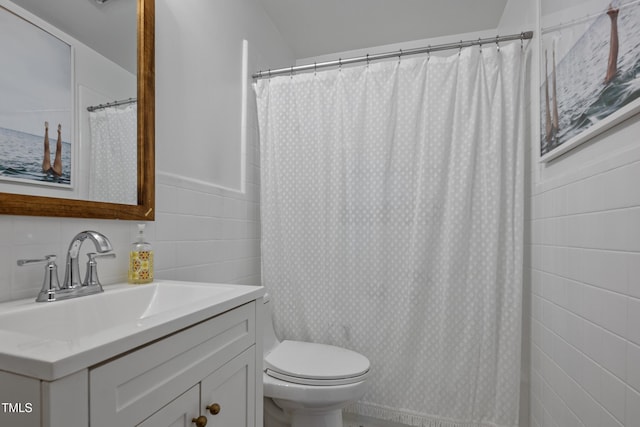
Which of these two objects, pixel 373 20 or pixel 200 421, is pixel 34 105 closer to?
pixel 200 421

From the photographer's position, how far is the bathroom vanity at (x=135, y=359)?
432mm

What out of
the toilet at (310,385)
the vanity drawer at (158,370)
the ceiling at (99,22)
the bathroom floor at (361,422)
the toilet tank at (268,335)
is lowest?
the bathroom floor at (361,422)

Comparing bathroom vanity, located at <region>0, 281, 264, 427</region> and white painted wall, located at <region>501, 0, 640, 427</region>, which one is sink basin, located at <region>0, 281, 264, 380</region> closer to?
bathroom vanity, located at <region>0, 281, 264, 427</region>

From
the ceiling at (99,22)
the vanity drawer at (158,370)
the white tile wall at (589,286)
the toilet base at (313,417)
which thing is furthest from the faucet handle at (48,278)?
the white tile wall at (589,286)

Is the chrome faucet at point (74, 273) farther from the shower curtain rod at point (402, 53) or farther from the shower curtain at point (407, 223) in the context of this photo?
the shower curtain rod at point (402, 53)

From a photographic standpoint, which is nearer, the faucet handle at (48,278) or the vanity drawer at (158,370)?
the vanity drawer at (158,370)

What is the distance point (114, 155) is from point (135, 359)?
0.74 meters

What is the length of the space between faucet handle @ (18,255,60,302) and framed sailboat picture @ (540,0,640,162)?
1.38 m

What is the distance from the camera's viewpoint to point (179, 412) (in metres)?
0.66

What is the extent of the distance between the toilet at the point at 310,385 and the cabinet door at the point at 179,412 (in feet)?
2.16

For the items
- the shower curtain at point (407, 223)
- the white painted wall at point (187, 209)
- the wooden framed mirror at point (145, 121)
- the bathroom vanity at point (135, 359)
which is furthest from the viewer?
the shower curtain at point (407, 223)

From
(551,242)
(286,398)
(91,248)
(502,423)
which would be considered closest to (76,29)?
(91,248)

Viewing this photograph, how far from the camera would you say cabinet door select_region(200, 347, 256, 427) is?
75cm

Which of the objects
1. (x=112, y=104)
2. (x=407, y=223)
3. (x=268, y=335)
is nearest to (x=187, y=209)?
(x=112, y=104)
